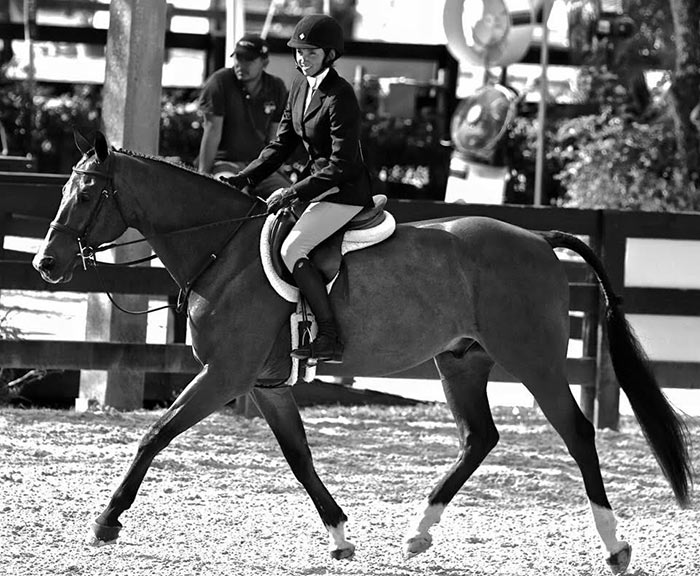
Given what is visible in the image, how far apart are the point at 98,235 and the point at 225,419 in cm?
381

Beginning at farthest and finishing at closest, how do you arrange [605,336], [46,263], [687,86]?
[687,86] → [605,336] → [46,263]

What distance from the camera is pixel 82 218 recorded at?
5.48 m

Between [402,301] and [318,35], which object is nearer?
[318,35]

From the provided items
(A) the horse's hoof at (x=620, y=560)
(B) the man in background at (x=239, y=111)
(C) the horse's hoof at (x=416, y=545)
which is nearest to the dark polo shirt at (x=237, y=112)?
(B) the man in background at (x=239, y=111)

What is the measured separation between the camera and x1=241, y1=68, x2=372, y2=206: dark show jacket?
561 cm

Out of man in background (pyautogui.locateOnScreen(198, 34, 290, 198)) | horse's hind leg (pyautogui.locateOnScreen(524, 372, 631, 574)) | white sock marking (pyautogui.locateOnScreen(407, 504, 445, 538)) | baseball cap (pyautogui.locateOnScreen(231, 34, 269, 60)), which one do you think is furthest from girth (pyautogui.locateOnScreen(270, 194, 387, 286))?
baseball cap (pyautogui.locateOnScreen(231, 34, 269, 60))

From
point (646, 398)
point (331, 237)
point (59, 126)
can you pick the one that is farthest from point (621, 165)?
point (331, 237)

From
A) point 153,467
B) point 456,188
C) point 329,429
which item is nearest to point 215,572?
point 153,467

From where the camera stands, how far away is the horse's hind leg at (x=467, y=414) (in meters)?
5.96

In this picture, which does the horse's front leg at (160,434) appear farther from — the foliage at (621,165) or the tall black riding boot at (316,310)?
the foliage at (621,165)

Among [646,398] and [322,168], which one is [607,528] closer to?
[646,398]

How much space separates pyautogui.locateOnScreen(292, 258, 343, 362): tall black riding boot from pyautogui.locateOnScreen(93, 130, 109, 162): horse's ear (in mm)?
974

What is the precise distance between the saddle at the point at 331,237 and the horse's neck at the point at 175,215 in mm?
218

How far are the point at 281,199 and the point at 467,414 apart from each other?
1.45 meters
